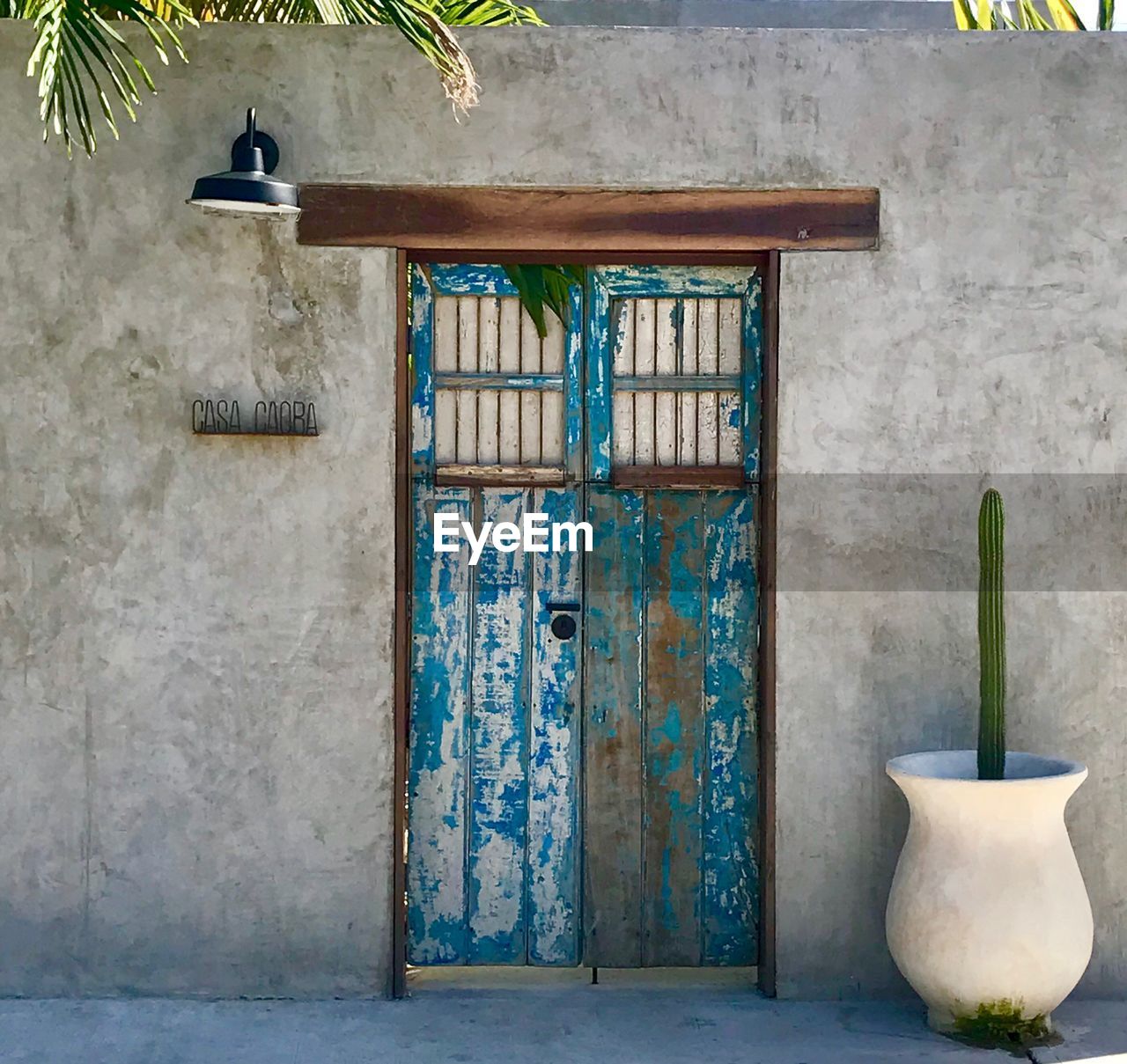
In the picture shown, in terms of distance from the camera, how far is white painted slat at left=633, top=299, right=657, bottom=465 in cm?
462

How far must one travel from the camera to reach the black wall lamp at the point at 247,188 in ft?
13.1

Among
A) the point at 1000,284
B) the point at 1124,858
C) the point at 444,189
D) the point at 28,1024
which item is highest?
the point at 444,189

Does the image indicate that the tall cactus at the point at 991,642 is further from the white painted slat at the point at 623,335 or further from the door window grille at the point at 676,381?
the white painted slat at the point at 623,335

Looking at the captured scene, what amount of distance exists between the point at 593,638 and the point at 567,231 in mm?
1331

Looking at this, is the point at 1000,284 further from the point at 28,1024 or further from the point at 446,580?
the point at 28,1024

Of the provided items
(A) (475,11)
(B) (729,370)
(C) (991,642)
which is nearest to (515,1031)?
(C) (991,642)

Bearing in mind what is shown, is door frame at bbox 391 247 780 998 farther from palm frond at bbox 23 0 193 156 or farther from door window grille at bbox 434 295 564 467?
palm frond at bbox 23 0 193 156

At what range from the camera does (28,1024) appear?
4.16 metres

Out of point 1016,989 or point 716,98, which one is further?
point 716,98

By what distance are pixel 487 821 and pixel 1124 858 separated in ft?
6.74

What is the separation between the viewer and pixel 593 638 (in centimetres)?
465

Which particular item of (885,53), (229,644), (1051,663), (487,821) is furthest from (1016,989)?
(885,53)

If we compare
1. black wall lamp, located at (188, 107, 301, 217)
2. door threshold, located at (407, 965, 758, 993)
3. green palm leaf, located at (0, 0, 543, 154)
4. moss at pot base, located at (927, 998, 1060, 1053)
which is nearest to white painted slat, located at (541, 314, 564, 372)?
green palm leaf, located at (0, 0, 543, 154)

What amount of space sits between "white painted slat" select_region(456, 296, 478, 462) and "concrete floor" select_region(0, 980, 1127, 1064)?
69.6 inches
